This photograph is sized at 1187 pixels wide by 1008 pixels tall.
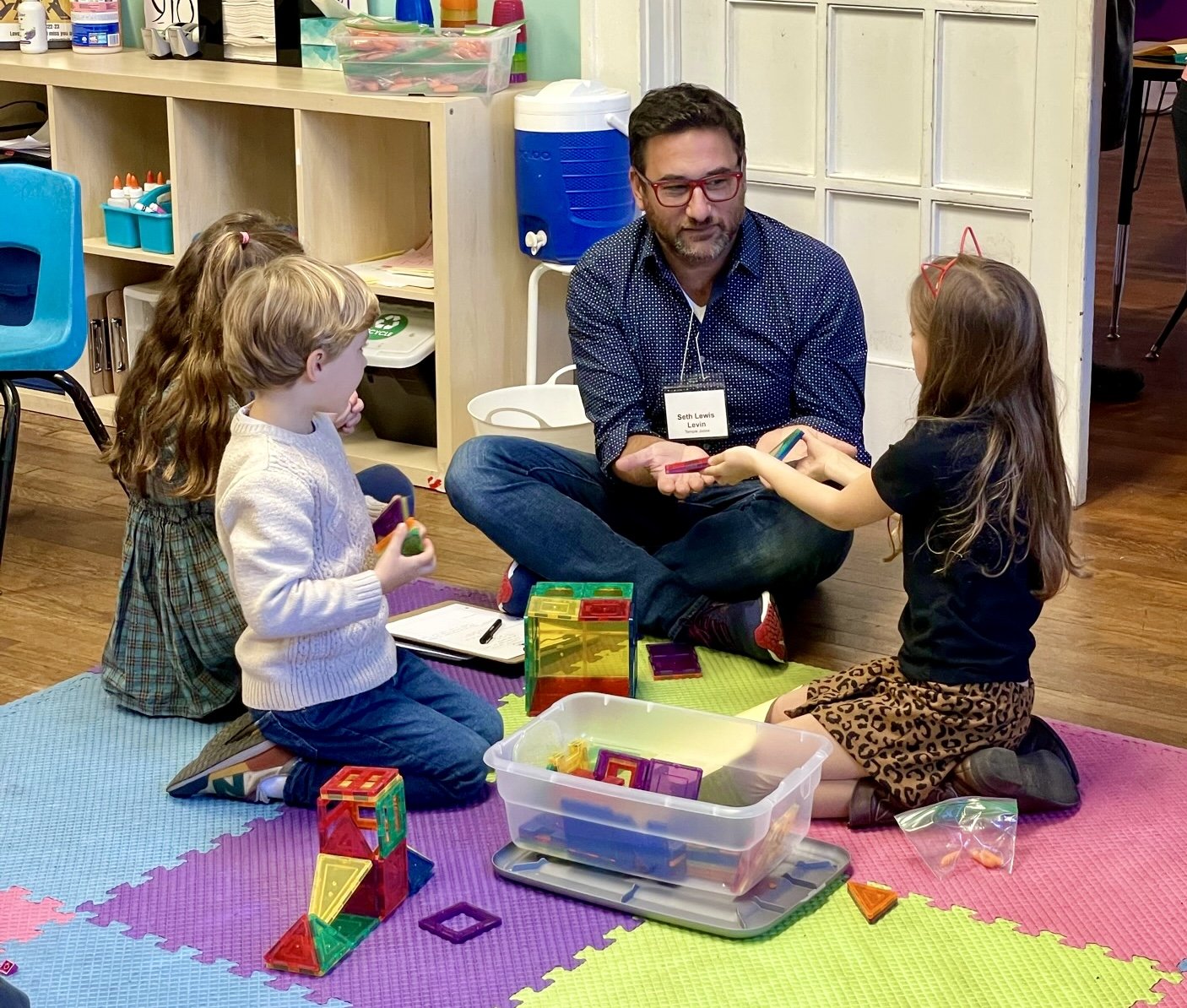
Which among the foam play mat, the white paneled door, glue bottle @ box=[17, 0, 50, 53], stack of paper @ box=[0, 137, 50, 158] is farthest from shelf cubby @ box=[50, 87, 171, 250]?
the foam play mat

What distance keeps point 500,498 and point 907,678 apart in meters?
0.84

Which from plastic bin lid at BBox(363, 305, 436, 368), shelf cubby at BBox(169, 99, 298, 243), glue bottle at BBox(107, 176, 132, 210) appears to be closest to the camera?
plastic bin lid at BBox(363, 305, 436, 368)

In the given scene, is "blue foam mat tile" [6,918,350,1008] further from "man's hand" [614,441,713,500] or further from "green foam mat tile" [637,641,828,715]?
"man's hand" [614,441,713,500]

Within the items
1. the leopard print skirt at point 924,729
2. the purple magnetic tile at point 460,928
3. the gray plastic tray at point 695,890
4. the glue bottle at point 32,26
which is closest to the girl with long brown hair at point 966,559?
the leopard print skirt at point 924,729

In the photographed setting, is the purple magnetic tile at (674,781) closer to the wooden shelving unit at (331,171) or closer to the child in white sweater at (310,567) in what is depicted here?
the child in white sweater at (310,567)

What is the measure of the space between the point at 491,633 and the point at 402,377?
108cm

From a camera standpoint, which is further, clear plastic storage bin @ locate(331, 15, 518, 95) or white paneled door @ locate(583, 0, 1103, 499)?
clear plastic storage bin @ locate(331, 15, 518, 95)

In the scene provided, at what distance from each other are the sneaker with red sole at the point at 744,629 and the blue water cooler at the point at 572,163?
40.1 inches

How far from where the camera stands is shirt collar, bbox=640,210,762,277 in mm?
2607

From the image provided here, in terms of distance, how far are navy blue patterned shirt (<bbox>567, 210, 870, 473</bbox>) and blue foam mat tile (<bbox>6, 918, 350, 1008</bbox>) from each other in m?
1.15

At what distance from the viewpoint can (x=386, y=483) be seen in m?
2.40

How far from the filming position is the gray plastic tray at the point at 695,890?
1.80 metres

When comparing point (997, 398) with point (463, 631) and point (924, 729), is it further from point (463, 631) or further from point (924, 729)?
point (463, 631)

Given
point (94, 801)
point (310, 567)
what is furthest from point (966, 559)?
point (94, 801)
